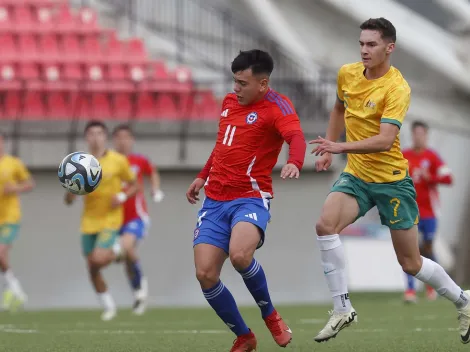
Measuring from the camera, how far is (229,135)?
7.25 metres

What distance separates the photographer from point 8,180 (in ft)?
47.3

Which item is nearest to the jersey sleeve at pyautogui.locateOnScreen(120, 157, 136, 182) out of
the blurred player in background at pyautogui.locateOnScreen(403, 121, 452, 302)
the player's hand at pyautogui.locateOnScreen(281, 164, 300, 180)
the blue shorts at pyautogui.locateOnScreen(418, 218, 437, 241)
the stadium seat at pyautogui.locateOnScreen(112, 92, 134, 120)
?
the blurred player in background at pyautogui.locateOnScreen(403, 121, 452, 302)

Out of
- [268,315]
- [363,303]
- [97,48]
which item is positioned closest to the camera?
[268,315]

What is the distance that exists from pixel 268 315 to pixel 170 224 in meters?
9.83

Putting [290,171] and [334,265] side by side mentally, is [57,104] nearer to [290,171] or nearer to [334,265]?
[334,265]

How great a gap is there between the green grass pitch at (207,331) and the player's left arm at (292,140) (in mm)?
1395

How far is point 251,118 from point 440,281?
5.68ft

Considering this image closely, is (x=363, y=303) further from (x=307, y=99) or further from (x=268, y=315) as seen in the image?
(x=268, y=315)

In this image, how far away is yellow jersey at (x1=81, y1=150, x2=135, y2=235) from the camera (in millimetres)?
12719

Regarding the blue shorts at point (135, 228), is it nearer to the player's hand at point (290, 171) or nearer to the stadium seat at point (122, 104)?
the stadium seat at point (122, 104)

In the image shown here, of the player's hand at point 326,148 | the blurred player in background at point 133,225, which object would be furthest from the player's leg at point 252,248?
the blurred player in background at point 133,225

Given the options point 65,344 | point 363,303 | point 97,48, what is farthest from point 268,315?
point 97,48

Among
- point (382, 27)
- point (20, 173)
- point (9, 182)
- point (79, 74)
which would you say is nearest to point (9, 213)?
point (9, 182)

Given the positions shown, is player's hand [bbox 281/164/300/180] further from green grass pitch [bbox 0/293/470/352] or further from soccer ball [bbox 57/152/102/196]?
soccer ball [bbox 57/152/102/196]
